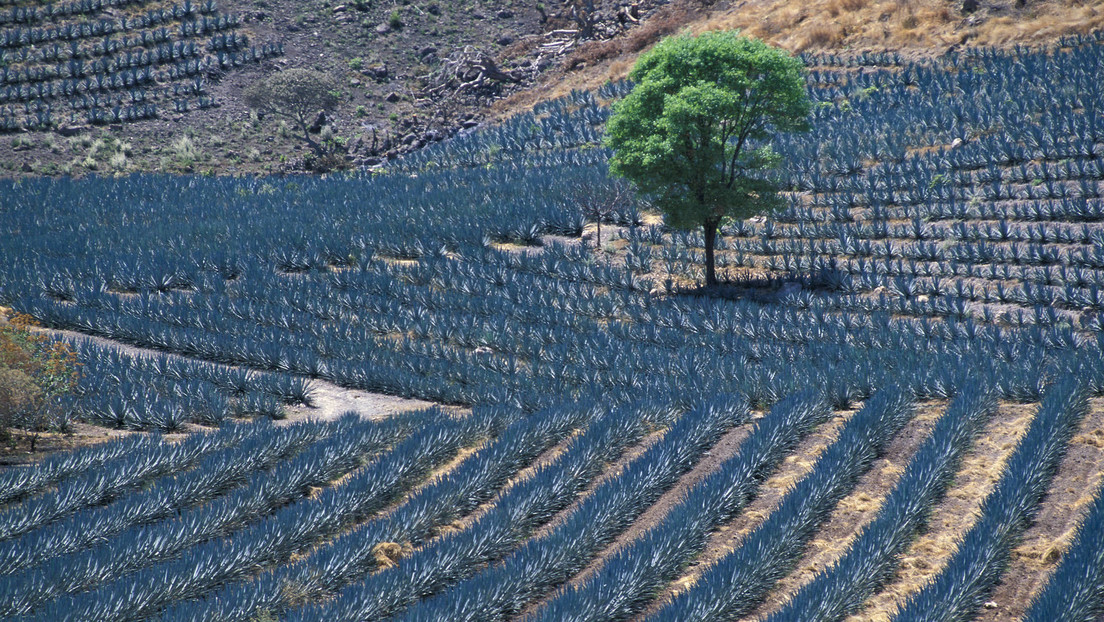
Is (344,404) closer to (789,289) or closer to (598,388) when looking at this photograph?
(598,388)

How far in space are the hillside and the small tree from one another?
0.82 m

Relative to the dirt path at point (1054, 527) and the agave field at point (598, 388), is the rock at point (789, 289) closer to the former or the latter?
the agave field at point (598, 388)

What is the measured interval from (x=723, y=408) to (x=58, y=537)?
25.1ft

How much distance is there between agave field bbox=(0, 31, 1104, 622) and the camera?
7.53 meters

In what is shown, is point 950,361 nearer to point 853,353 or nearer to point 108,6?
point 853,353

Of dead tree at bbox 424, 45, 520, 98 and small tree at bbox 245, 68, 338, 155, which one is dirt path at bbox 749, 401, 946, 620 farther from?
dead tree at bbox 424, 45, 520, 98

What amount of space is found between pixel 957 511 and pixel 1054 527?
0.86 metres

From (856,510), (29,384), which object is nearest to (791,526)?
(856,510)

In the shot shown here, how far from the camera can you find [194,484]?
30.1ft

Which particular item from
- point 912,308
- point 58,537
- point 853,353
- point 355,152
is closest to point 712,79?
point 912,308

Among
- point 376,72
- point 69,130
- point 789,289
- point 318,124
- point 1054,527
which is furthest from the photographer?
point 376,72

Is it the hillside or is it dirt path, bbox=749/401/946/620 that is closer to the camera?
dirt path, bbox=749/401/946/620

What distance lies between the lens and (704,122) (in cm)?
1836

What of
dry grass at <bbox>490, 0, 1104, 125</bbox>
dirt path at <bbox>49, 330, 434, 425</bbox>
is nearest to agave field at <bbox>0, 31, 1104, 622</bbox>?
dirt path at <bbox>49, 330, 434, 425</bbox>
